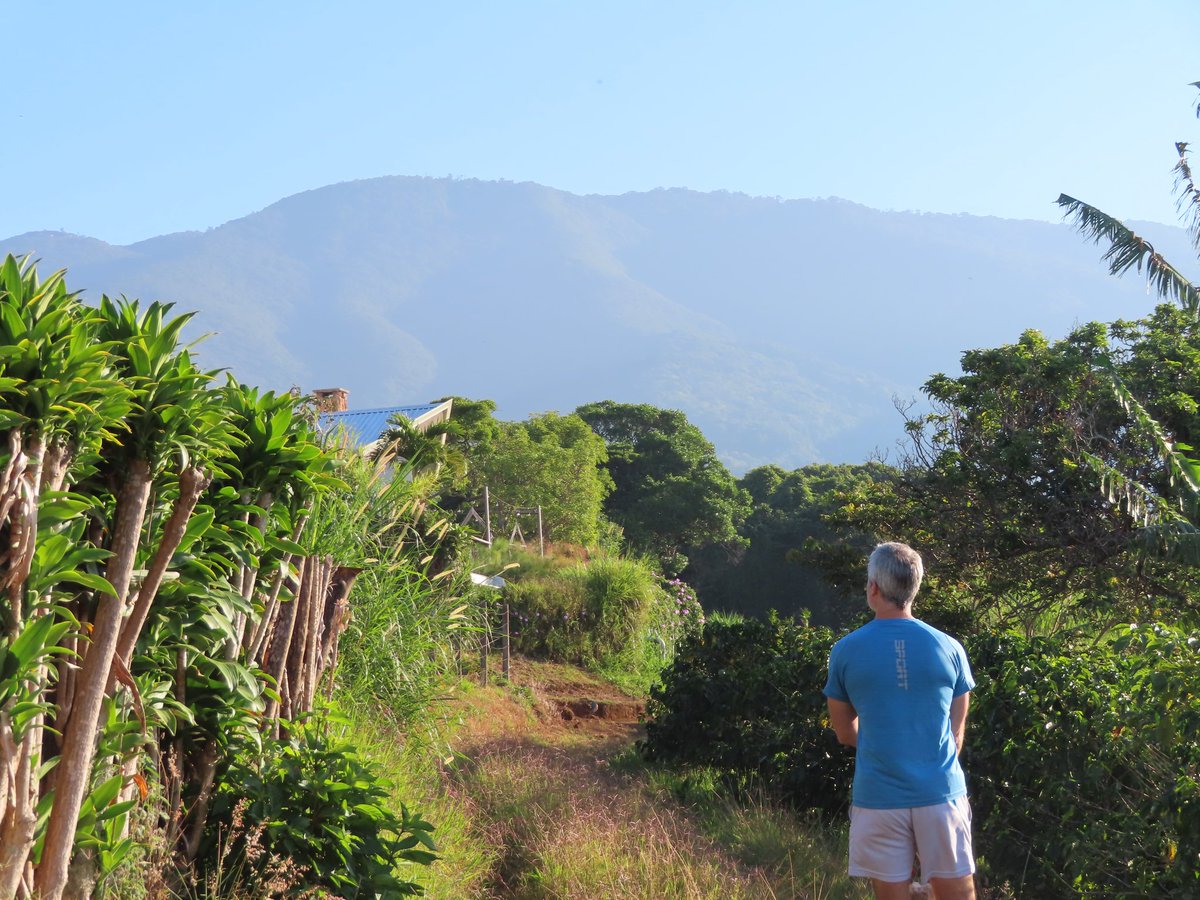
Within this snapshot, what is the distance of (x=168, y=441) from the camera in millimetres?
3543

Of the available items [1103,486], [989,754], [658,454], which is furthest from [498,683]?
[658,454]

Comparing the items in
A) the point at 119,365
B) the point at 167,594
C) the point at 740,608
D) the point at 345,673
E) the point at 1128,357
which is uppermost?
the point at 1128,357

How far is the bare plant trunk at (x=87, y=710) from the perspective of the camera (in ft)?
10.8

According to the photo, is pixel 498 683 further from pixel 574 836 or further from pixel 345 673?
pixel 574 836

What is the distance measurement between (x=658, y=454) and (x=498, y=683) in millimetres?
33436

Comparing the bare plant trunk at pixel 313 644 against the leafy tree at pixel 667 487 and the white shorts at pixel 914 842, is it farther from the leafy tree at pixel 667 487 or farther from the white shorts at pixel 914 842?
the leafy tree at pixel 667 487

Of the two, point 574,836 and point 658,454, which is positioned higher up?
point 658,454

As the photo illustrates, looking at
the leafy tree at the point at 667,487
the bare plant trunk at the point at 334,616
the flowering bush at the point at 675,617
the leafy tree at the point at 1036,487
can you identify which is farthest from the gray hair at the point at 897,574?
the leafy tree at the point at 667,487

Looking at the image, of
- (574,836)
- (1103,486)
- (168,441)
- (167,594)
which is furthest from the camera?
(1103,486)

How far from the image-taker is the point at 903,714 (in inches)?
160

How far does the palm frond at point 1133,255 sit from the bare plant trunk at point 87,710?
1135cm

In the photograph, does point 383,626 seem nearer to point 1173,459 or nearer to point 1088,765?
point 1088,765

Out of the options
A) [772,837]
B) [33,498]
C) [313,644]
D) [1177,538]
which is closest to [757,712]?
[772,837]

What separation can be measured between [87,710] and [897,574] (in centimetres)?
282
